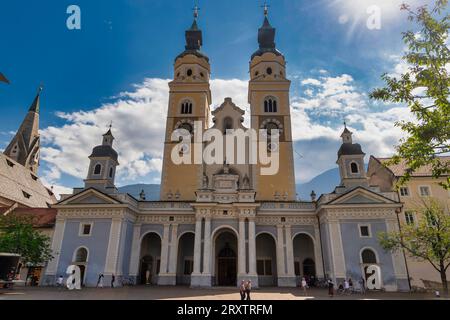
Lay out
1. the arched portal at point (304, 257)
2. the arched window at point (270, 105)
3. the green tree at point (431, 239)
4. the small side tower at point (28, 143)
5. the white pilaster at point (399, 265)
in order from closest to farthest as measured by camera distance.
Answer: the green tree at point (431, 239) → the white pilaster at point (399, 265) → the arched portal at point (304, 257) → the arched window at point (270, 105) → the small side tower at point (28, 143)

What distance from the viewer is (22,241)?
2391cm

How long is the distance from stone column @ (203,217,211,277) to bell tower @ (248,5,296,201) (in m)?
10.0

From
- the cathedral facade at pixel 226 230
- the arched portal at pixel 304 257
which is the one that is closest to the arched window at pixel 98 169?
the cathedral facade at pixel 226 230

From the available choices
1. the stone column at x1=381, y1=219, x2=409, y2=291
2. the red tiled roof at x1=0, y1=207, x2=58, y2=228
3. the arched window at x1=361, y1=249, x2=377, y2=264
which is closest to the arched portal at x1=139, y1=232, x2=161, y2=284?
→ the red tiled roof at x1=0, y1=207, x2=58, y2=228

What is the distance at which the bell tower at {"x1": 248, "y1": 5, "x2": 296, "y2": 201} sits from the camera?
37.0 meters

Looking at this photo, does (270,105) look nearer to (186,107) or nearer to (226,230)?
(186,107)

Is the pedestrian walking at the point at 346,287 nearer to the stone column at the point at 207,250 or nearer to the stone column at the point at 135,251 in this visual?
the stone column at the point at 207,250

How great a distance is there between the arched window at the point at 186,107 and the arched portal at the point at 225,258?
66.0ft

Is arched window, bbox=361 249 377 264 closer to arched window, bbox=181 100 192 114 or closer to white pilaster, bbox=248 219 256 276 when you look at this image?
white pilaster, bbox=248 219 256 276

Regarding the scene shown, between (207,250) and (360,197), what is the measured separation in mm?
16128

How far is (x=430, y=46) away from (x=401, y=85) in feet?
5.04

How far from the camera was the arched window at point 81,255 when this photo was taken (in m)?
28.3

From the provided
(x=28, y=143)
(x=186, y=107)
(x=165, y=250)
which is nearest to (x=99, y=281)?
(x=165, y=250)
